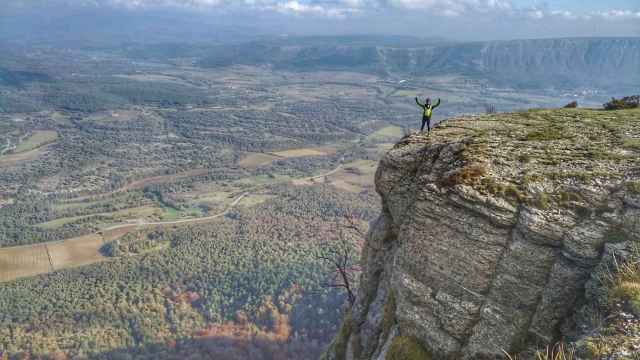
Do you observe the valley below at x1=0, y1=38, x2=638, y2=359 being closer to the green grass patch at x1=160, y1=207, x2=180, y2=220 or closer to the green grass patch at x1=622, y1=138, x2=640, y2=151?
the green grass patch at x1=160, y1=207, x2=180, y2=220

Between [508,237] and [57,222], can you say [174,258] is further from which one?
[508,237]

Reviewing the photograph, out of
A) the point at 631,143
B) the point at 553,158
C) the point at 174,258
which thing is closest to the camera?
the point at 553,158

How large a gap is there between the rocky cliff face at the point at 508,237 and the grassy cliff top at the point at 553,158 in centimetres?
3

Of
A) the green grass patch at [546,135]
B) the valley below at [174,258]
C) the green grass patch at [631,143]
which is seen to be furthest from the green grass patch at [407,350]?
the valley below at [174,258]

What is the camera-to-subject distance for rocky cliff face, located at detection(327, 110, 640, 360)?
1351cm

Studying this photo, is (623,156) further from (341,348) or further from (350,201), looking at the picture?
(350,201)

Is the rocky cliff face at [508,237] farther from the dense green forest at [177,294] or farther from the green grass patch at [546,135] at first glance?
the dense green forest at [177,294]

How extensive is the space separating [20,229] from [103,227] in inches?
838

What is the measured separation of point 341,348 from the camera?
2216cm

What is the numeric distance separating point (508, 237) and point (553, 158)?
3.11 meters

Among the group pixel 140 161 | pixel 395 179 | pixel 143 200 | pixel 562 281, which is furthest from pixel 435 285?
pixel 140 161

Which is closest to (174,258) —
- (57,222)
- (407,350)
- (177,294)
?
(177,294)

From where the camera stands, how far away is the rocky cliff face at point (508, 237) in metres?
13.5

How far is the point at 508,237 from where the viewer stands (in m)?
14.3
